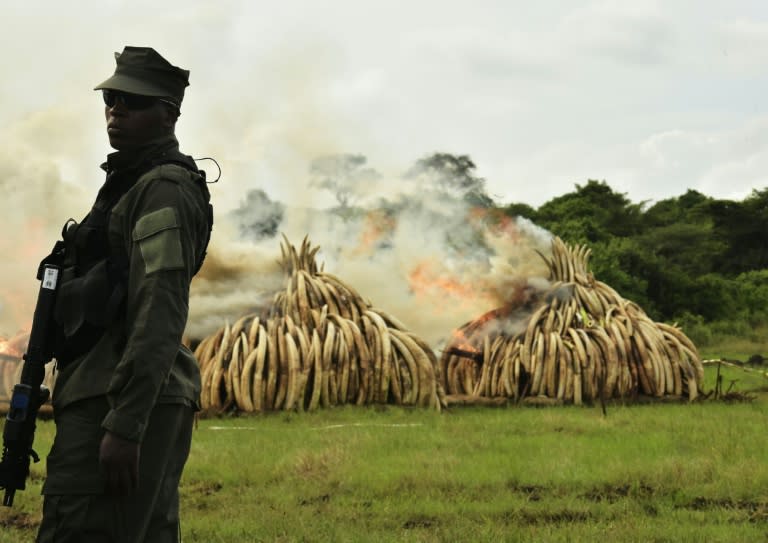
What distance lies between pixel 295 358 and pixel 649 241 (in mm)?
24516

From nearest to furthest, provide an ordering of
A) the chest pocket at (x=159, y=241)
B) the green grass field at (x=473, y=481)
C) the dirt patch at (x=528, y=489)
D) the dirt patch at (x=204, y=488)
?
the chest pocket at (x=159, y=241) < the green grass field at (x=473, y=481) < the dirt patch at (x=528, y=489) < the dirt patch at (x=204, y=488)

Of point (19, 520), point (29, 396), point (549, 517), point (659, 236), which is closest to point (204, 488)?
point (19, 520)

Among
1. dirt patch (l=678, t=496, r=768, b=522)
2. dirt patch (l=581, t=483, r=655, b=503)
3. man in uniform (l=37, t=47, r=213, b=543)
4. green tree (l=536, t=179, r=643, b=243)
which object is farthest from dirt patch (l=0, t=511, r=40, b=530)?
green tree (l=536, t=179, r=643, b=243)

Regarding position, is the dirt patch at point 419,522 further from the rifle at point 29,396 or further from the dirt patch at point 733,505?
the rifle at point 29,396

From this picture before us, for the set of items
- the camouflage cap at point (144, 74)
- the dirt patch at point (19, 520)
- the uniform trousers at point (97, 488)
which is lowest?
the dirt patch at point (19, 520)

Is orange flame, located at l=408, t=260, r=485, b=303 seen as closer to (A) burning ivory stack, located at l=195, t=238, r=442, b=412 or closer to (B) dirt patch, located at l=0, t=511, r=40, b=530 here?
(A) burning ivory stack, located at l=195, t=238, r=442, b=412

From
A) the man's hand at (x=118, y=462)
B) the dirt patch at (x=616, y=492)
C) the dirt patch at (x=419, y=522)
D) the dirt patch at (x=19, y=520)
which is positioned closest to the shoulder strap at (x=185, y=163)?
the man's hand at (x=118, y=462)

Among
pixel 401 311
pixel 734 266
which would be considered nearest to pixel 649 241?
pixel 734 266

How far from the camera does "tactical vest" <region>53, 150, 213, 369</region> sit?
300cm

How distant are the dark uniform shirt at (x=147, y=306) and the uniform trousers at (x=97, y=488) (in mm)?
63

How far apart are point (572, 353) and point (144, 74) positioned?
309 inches

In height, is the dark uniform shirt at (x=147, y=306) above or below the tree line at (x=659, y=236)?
below

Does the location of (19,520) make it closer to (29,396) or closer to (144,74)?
(29,396)

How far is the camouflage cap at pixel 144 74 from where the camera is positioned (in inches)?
125
